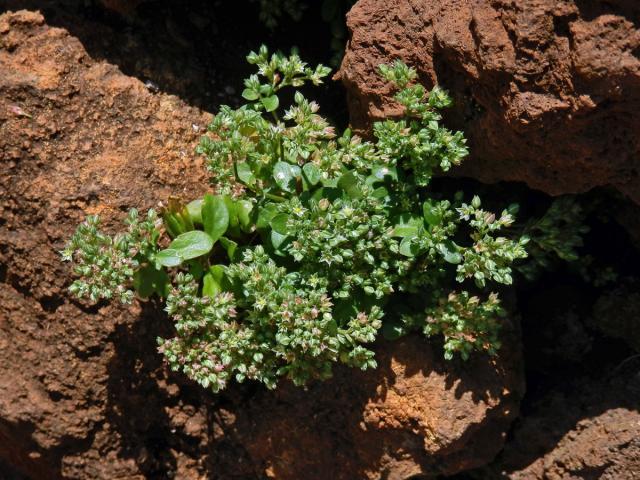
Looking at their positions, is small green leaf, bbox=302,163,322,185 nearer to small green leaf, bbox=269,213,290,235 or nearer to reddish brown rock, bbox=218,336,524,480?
small green leaf, bbox=269,213,290,235

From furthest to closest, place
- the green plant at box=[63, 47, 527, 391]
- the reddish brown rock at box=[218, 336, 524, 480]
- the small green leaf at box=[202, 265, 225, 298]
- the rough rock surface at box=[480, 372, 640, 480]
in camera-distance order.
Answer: the rough rock surface at box=[480, 372, 640, 480] → the reddish brown rock at box=[218, 336, 524, 480] → the small green leaf at box=[202, 265, 225, 298] → the green plant at box=[63, 47, 527, 391]

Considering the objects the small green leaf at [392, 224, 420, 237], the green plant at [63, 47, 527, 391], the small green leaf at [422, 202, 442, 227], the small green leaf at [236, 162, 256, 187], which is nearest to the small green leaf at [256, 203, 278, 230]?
the green plant at [63, 47, 527, 391]

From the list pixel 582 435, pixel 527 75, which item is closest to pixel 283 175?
pixel 527 75

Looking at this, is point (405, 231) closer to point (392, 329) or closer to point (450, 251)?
point (450, 251)

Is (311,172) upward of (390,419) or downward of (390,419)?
upward

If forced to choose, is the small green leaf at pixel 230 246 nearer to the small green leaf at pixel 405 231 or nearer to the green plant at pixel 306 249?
the green plant at pixel 306 249

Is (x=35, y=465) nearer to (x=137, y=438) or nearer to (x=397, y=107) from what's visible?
(x=137, y=438)

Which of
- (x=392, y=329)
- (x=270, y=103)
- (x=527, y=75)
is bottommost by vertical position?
(x=392, y=329)
